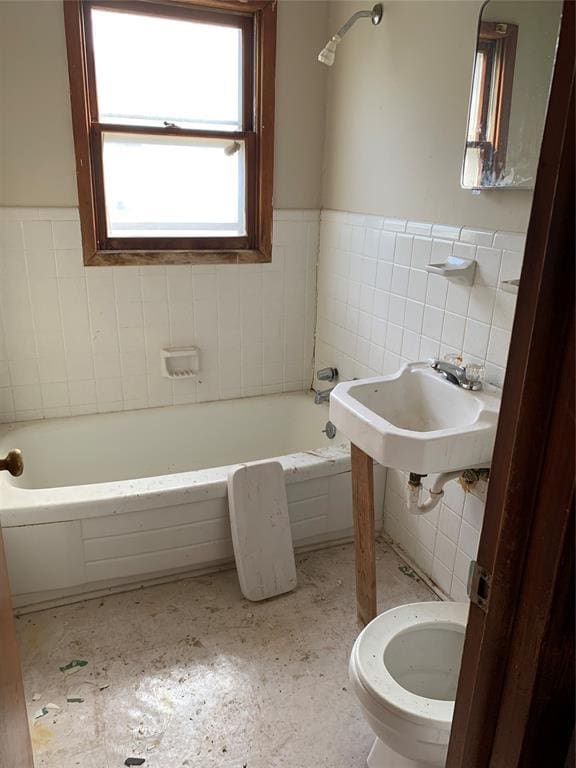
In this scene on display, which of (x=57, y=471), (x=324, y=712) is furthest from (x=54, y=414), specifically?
(x=324, y=712)

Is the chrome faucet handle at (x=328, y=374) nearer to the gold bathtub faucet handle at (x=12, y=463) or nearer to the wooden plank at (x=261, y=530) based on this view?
the wooden plank at (x=261, y=530)

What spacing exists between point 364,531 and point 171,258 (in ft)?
4.94

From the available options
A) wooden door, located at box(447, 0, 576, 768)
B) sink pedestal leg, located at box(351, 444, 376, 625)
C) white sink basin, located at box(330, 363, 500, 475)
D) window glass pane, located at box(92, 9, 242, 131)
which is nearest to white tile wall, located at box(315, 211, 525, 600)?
white sink basin, located at box(330, 363, 500, 475)

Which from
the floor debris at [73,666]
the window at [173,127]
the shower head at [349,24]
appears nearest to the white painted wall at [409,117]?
the shower head at [349,24]

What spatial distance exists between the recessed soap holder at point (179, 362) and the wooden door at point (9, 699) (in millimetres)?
1751

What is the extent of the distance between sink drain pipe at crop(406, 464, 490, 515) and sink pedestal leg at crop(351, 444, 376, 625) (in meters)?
0.17

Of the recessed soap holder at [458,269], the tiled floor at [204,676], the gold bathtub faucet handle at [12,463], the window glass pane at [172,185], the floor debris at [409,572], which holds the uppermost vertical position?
the window glass pane at [172,185]

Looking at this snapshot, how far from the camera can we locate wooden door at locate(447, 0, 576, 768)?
518 millimetres

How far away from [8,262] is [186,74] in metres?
1.12

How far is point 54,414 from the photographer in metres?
2.59

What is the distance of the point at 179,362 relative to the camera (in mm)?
2742

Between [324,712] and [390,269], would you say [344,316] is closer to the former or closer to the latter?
[390,269]

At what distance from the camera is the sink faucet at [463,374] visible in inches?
67.4

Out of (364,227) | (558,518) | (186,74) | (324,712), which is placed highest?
(186,74)
